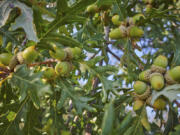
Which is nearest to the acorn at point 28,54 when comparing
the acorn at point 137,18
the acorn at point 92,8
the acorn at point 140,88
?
the acorn at point 140,88

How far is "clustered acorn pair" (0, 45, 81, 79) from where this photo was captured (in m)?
1.22

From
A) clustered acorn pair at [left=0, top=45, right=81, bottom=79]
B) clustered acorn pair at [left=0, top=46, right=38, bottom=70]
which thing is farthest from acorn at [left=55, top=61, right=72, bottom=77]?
clustered acorn pair at [left=0, top=46, right=38, bottom=70]

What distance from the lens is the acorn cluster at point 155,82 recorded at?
1.33 metres

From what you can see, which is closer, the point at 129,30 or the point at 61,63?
the point at 61,63

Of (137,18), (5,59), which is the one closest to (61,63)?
(5,59)

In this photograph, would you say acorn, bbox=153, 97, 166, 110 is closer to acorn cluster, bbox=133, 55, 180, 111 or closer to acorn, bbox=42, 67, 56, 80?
acorn cluster, bbox=133, 55, 180, 111

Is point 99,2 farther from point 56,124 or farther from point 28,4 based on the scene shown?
point 56,124

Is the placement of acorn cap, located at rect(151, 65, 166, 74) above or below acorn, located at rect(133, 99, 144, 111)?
above

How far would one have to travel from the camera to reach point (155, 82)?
1.33 meters

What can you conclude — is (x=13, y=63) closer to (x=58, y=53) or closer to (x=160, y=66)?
(x=58, y=53)

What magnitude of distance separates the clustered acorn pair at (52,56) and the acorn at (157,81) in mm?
544

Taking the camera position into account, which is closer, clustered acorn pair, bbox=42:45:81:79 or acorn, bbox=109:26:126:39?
clustered acorn pair, bbox=42:45:81:79

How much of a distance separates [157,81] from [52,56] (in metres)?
0.70

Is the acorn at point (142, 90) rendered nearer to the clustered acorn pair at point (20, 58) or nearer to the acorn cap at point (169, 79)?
the acorn cap at point (169, 79)
